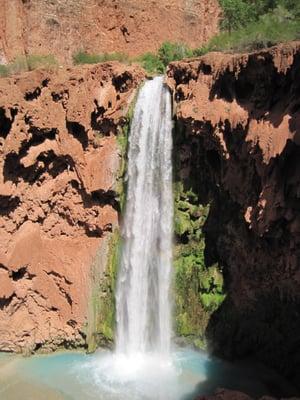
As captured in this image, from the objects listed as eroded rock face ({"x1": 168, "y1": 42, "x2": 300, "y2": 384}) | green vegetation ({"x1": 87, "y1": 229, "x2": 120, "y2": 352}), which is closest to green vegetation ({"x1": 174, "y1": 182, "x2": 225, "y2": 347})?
eroded rock face ({"x1": 168, "y1": 42, "x2": 300, "y2": 384})

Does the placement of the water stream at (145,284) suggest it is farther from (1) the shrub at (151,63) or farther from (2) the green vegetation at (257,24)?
(1) the shrub at (151,63)

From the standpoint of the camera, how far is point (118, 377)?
12.2m

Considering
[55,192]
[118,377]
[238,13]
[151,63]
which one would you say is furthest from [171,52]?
[118,377]

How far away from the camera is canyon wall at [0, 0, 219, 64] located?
1994cm

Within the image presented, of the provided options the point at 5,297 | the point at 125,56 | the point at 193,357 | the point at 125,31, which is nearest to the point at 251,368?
the point at 193,357

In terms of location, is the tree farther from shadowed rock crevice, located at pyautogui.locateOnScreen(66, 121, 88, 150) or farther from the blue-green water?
the blue-green water

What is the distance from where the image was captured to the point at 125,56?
2047cm

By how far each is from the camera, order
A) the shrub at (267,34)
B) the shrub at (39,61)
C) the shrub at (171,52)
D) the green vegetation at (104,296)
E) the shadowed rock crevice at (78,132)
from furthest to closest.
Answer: the shrub at (171,52), the shrub at (39,61), the shadowed rock crevice at (78,132), the green vegetation at (104,296), the shrub at (267,34)

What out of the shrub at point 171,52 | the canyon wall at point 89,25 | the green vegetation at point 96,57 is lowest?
the green vegetation at point 96,57

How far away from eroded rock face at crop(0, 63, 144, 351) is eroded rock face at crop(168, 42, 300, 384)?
2.33 meters

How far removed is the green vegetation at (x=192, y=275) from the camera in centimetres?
1333

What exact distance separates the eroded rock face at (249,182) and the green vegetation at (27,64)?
5988 mm

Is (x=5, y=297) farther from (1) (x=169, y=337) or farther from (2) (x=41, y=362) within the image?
(1) (x=169, y=337)

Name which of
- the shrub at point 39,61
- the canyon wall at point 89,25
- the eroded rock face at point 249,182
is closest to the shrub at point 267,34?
the eroded rock face at point 249,182
